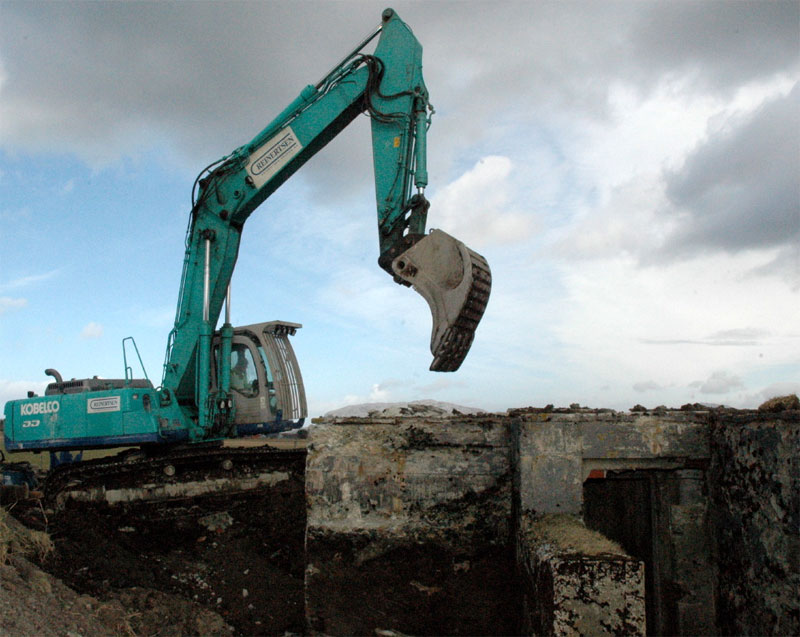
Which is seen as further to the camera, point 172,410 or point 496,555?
point 172,410

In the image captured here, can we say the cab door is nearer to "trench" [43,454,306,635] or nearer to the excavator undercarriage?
the excavator undercarriage

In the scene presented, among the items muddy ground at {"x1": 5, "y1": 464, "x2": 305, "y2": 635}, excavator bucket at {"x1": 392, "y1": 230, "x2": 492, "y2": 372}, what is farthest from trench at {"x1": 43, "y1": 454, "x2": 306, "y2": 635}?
excavator bucket at {"x1": 392, "y1": 230, "x2": 492, "y2": 372}

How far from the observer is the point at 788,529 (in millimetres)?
3990

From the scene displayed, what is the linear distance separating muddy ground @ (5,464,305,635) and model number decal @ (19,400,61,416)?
1.22 m

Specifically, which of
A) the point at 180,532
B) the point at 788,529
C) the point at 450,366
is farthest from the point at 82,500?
the point at 788,529

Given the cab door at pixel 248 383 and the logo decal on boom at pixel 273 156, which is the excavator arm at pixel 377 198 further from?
the cab door at pixel 248 383

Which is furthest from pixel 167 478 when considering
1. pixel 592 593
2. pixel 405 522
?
pixel 592 593

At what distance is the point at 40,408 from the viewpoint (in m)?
8.80

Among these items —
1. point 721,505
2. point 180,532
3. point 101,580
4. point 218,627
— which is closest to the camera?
point 721,505

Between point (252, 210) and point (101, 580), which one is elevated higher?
point (252, 210)

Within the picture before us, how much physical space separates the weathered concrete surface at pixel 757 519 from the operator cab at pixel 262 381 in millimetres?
5527

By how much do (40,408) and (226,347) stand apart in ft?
8.62

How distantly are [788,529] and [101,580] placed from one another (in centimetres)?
592

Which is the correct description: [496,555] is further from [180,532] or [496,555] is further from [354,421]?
[180,532]
